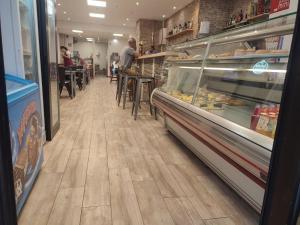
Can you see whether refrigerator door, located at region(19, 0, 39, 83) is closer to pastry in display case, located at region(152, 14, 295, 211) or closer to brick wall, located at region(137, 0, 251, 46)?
pastry in display case, located at region(152, 14, 295, 211)

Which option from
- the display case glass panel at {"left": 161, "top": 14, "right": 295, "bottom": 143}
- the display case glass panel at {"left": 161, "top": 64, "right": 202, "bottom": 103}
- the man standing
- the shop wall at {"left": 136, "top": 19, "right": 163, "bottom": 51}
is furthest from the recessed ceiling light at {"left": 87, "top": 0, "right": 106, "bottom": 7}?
the display case glass panel at {"left": 161, "top": 14, "right": 295, "bottom": 143}

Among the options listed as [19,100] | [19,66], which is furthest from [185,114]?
[19,66]

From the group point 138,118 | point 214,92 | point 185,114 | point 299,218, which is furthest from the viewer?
point 138,118

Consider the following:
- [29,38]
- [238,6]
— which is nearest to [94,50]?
[238,6]

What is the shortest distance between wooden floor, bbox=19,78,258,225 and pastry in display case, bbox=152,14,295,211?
0.65 ft

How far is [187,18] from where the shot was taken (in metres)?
8.08

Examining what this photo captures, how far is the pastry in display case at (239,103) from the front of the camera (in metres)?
1.50

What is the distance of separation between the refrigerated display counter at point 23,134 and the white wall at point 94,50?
61.4ft

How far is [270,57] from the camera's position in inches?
68.2

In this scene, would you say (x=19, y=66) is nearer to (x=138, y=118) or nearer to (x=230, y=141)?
(x=230, y=141)

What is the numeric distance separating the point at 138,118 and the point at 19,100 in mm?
3016

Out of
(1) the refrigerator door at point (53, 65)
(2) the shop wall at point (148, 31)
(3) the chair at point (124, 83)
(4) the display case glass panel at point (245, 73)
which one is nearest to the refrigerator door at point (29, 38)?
(1) the refrigerator door at point (53, 65)

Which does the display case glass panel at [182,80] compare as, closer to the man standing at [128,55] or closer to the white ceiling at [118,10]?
the man standing at [128,55]

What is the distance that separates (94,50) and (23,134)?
21.0 meters
